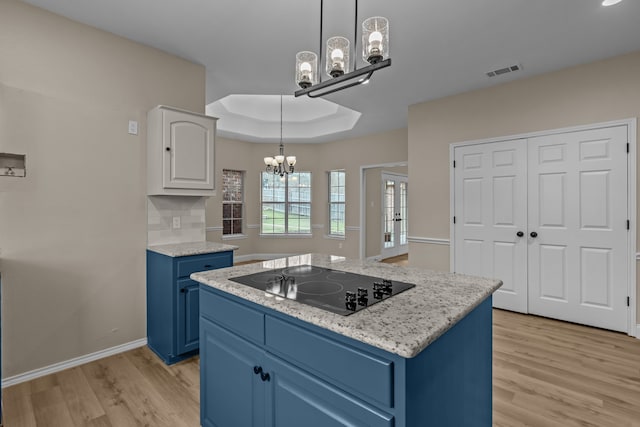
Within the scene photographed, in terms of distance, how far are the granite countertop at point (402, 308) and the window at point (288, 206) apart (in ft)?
19.0

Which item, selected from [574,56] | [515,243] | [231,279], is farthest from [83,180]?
[574,56]

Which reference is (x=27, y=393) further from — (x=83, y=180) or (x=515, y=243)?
(x=515, y=243)

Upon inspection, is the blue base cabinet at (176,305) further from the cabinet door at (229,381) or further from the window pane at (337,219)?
the window pane at (337,219)

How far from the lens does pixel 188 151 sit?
2904 millimetres

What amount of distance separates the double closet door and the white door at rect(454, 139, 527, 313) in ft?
0.04

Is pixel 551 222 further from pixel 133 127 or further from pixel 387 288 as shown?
pixel 133 127

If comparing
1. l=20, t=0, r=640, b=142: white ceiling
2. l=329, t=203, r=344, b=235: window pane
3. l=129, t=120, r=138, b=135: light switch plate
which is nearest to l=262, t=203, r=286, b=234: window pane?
l=329, t=203, r=344, b=235: window pane

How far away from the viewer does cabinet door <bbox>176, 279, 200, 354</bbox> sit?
8.30 ft

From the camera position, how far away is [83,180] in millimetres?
2582

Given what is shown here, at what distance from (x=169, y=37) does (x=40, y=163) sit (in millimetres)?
1518

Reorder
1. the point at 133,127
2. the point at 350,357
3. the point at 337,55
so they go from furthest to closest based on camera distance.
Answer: the point at 133,127 < the point at 337,55 < the point at 350,357

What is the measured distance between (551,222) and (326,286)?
3.35 meters

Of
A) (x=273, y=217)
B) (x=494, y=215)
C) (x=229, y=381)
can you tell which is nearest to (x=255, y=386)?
(x=229, y=381)

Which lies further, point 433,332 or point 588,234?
point 588,234
